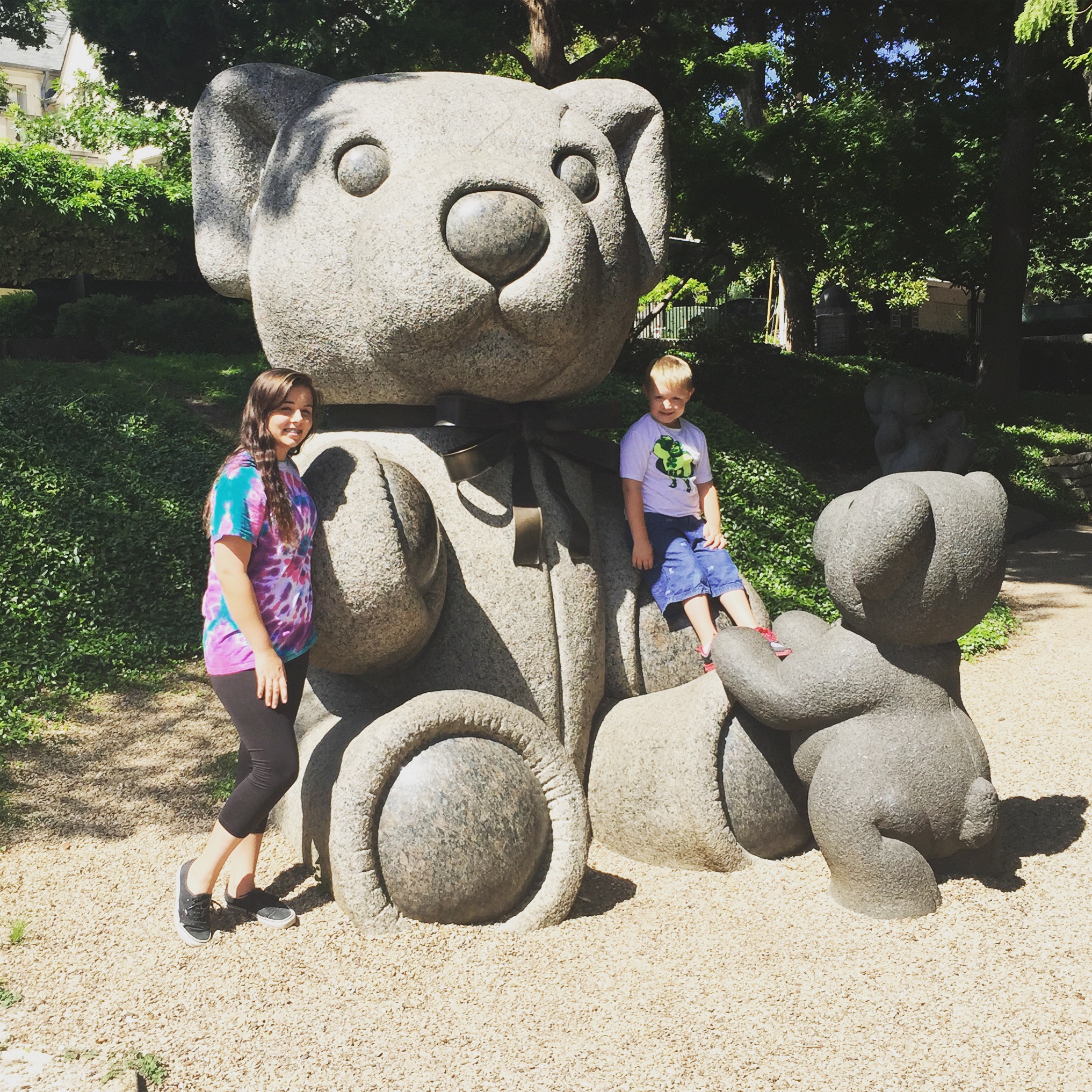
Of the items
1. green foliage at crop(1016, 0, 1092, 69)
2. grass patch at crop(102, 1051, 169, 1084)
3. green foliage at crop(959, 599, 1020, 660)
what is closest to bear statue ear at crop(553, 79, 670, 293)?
grass patch at crop(102, 1051, 169, 1084)

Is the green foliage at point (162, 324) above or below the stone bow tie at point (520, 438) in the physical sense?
above

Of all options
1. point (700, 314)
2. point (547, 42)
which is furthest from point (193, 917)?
point (700, 314)

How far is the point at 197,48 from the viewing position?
8984mm

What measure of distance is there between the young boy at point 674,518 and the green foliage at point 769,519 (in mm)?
2998

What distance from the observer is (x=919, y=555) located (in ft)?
9.48

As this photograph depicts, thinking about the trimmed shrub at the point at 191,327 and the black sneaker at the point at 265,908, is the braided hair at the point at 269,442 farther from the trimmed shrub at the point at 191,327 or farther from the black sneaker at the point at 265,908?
the trimmed shrub at the point at 191,327

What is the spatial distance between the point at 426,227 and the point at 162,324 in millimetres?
9738

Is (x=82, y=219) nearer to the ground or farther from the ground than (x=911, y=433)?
farther from the ground

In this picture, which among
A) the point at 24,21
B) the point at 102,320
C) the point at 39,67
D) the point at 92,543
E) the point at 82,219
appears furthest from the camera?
the point at 39,67

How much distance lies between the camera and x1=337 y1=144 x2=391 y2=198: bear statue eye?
322 centimetres

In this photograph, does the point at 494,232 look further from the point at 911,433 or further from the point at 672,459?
the point at 911,433

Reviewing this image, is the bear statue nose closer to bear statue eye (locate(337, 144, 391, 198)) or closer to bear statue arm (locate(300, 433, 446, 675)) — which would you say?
bear statue eye (locate(337, 144, 391, 198))

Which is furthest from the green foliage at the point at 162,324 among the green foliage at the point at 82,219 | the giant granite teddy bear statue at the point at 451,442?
the giant granite teddy bear statue at the point at 451,442

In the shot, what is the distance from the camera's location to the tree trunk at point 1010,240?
12758 mm
